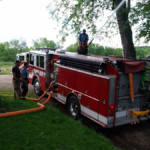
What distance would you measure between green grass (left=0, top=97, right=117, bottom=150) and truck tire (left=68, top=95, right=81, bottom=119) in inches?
34.9

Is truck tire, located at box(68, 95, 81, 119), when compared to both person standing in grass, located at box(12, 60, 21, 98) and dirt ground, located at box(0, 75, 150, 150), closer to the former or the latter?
dirt ground, located at box(0, 75, 150, 150)

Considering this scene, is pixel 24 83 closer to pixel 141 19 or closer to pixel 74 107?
pixel 74 107

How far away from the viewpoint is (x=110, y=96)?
5.54 metres

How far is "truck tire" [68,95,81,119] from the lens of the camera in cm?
702

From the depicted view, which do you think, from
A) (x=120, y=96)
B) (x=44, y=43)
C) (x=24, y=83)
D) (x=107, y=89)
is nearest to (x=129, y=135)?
(x=120, y=96)

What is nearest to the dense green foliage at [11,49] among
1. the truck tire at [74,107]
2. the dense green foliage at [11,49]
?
the dense green foliage at [11,49]

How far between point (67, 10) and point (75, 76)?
12178mm

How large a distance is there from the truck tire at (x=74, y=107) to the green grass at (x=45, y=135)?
0.89m

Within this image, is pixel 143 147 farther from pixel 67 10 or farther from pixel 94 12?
pixel 67 10

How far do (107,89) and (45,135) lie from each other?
7.40 feet

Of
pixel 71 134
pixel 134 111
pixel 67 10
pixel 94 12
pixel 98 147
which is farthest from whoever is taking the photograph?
pixel 67 10

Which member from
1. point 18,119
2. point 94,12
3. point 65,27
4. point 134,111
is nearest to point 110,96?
point 134,111

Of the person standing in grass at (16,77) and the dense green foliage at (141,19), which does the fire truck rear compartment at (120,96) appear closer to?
the person standing in grass at (16,77)

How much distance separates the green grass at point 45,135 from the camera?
14.4 ft
